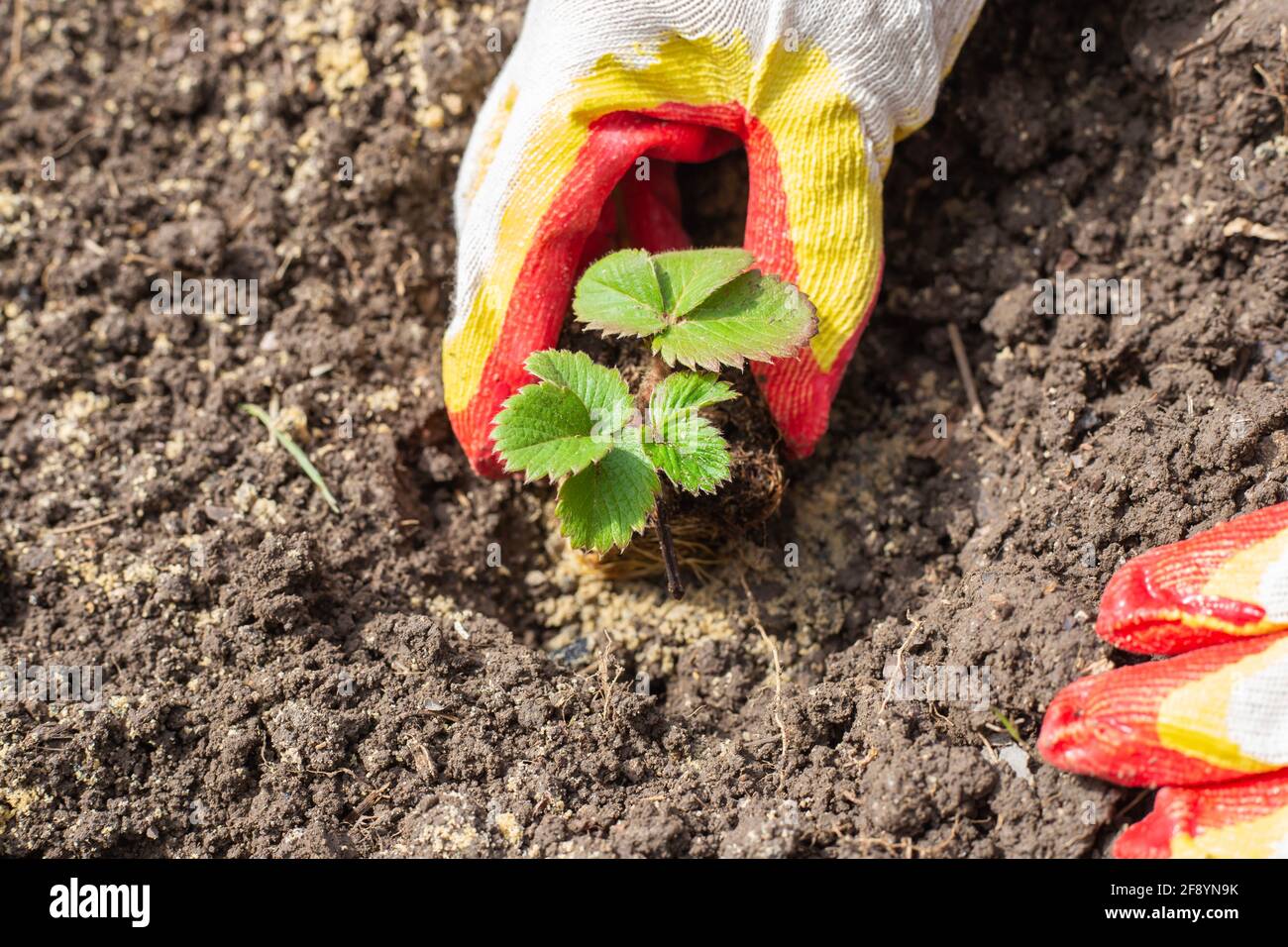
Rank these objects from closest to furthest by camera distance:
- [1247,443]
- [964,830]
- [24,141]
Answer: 1. [964,830]
2. [1247,443]
3. [24,141]

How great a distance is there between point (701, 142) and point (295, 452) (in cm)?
116

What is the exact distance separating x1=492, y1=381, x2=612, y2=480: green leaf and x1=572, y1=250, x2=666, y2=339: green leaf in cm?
17

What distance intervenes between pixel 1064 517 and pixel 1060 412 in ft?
1.04

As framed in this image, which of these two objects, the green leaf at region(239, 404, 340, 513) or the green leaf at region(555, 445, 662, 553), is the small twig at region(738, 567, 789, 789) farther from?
the green leaf at region(239, 404, 340, 513)

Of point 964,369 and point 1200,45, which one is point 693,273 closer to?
point 964,369

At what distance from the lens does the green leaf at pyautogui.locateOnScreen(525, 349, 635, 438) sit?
2.29m

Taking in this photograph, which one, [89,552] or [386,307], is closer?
[89,552]

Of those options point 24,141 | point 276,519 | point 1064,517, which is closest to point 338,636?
point 276,519

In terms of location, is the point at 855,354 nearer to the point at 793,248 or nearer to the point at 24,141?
the point at 793,248

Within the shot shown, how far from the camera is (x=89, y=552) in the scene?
2.51 metres

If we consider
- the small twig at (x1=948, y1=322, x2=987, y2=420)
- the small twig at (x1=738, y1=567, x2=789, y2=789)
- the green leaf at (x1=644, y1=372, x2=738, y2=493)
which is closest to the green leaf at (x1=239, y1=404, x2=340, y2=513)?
the green leaf at (x1=644, y1=372, x2=738, y2=493)

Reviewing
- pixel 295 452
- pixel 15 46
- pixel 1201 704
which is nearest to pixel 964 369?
pixel 1201 704

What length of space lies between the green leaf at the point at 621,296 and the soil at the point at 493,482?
2.03 ft

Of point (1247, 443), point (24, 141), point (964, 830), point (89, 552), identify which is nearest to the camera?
point (964, 830)
